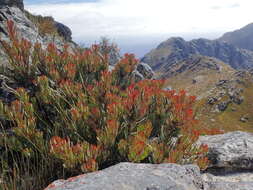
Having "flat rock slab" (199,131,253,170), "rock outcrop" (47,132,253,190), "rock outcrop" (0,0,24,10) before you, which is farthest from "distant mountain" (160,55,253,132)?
"rock outcrop" (47,132,253,190)

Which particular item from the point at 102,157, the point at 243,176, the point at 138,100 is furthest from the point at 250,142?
the point at 102,157

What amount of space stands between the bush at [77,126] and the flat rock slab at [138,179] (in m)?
0.40

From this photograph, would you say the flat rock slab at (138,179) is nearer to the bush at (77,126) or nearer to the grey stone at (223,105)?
the bush at (77,126)

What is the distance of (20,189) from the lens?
355 cm

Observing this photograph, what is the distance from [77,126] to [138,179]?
175 centimetres

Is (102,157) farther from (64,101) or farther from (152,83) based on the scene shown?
(152,83)

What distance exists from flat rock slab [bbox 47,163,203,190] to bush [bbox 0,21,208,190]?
0.40 m

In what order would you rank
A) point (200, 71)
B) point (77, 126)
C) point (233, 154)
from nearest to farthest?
point (77, 126) < point (233, 154) < point (200, 71)

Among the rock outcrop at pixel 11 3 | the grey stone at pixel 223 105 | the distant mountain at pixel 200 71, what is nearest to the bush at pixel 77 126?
the rock outcrop at pixel 11 3

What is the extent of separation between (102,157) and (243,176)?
302cm

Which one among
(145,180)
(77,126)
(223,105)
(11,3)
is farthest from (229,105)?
(145,180)

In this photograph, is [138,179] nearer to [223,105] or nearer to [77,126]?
[77,126]

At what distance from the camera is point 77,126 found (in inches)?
178

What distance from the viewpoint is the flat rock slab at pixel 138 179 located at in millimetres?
3080
